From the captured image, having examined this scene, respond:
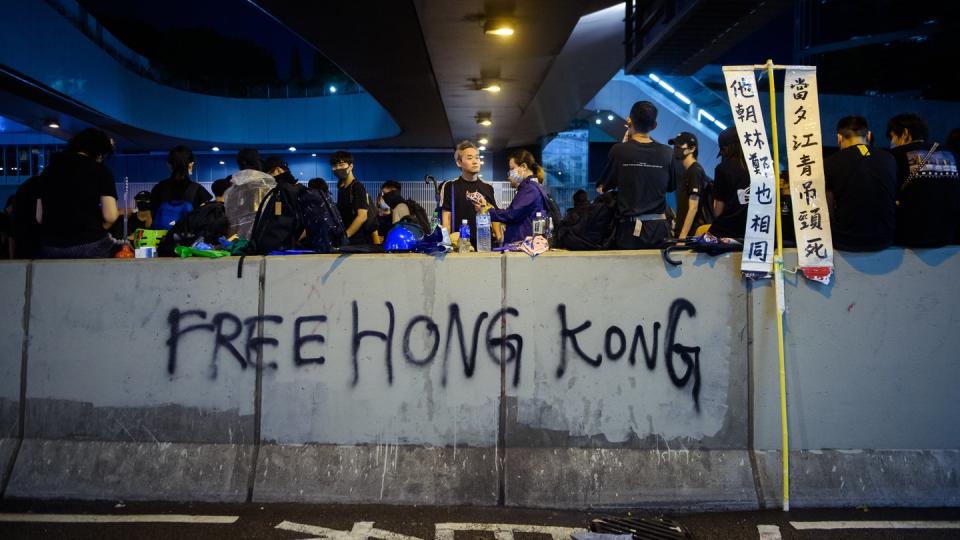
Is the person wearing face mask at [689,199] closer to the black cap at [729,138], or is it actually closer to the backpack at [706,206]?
the backpack at [706,206]

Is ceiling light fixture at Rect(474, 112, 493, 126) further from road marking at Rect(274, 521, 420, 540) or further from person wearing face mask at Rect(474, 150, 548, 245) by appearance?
road marking at Rect(274, 521, 420, 540)

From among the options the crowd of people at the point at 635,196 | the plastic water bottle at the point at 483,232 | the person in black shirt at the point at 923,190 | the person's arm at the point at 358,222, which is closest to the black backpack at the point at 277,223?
the crowd of people at the point at 635,196

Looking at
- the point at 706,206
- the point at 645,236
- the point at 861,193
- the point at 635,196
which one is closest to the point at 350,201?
the point at 635,196

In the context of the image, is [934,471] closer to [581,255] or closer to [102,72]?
[581,255]

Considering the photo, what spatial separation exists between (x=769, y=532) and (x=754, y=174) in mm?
2476

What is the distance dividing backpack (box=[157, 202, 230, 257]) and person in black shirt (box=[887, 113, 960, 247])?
220 inches

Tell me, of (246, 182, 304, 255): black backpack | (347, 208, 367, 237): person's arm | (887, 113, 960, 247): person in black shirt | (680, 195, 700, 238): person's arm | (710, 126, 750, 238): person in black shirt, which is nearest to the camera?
(887, 113, 960, 247): person in black shirt

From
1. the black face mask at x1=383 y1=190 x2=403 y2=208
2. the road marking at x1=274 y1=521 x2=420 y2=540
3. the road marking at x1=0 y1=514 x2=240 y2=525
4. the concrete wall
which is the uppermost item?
the black face mask at x1=383 y1=190 x2=403 y2=208

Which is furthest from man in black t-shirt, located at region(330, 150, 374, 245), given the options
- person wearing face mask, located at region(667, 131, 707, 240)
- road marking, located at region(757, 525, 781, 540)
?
road marking, located at region(757, 525, 781, 540)

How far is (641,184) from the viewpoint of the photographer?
6.24 m

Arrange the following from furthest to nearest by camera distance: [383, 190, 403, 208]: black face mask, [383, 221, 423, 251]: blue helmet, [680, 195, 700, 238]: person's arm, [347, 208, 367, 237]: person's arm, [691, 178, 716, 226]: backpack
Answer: [383, 190, 403, 208]: black face mask < [347, 208, 367, 237]: person's arm < [680, 195, 700, 238]: person's arm < [691, 178, 716, 226]: backpack < [383, 221, 423, 251]: blue helmet

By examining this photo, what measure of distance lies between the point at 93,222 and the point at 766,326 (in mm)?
5464

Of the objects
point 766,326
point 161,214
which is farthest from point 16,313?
point 766,326

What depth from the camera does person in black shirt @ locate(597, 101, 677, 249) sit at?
621cm
